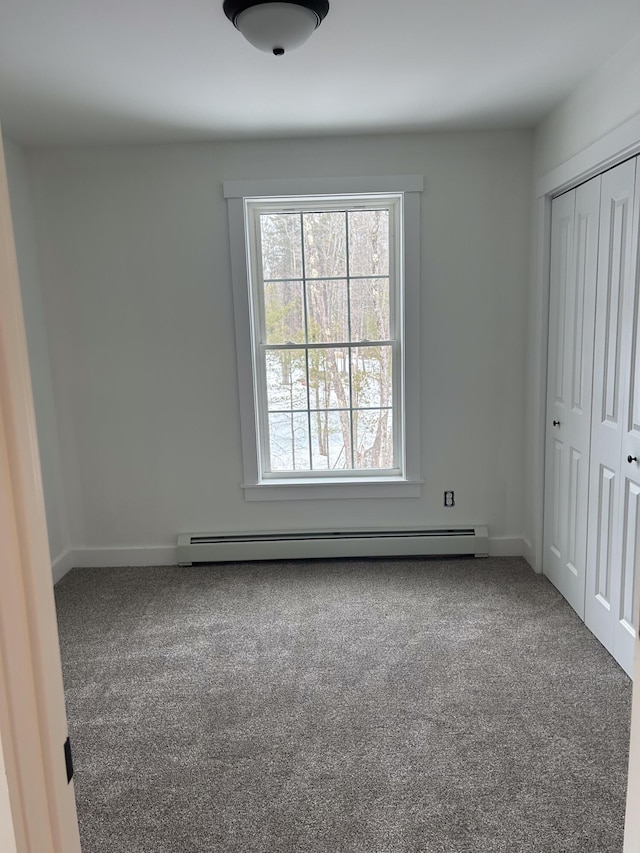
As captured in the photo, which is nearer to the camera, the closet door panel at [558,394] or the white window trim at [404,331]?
the closet door panel at [558,394]

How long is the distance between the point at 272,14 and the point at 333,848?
8.43ft

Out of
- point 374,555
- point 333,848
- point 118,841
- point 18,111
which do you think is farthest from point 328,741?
point 18,111

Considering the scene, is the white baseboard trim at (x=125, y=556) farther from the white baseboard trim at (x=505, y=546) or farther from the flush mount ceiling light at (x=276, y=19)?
the flush mount ceiling light at (x=276, y=19)

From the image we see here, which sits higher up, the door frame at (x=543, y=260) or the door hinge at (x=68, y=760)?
the door frame at (x=543, y=260)

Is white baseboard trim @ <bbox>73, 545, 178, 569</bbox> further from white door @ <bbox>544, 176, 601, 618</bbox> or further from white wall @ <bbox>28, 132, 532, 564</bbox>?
white door @ <bbox>544, 176, 601, 618</bbox>

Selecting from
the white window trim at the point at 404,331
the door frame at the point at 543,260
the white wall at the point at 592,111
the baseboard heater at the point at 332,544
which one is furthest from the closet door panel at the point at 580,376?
the white window trim at the point at 404,331

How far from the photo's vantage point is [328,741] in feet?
7.30

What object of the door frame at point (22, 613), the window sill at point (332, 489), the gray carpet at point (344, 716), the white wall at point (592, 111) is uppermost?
the white wall at point (592, 111)

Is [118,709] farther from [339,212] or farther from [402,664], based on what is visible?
[339,212]

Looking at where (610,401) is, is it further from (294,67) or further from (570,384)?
(294,67)

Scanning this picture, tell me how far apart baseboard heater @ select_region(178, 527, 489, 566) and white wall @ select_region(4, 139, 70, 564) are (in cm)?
79

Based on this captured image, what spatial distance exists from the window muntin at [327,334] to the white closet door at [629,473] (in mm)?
1452

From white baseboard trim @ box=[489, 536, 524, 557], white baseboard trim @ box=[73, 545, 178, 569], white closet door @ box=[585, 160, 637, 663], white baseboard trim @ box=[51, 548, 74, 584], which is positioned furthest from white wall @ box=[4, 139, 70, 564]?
white closet door @ box=[585, 160, 637, 663]

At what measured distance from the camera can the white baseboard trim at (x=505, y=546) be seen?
3.83m
